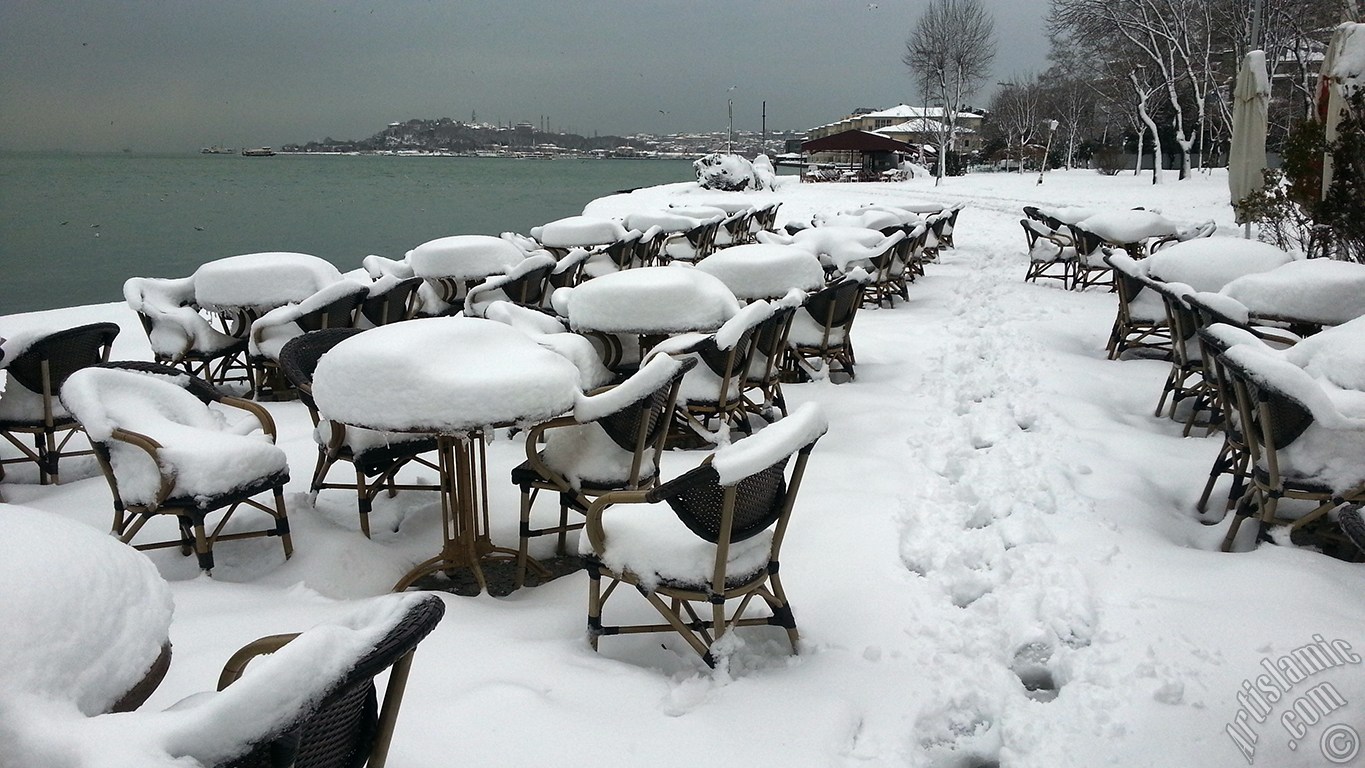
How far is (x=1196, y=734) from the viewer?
92.4 inches

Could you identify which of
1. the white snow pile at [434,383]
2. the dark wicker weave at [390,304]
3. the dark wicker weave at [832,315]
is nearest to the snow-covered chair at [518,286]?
the dark wicker weave at [390,304]

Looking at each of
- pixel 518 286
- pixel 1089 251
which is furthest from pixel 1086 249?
pixel 518 286

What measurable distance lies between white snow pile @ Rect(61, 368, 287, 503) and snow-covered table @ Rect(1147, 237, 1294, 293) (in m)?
5.66

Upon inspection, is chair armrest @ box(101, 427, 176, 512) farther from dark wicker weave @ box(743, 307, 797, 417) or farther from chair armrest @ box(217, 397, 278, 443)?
dark wicker weave @ box(743, 307, 797, 417)

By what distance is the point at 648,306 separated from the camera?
453 cm

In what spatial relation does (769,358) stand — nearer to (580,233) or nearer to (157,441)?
(157,441)

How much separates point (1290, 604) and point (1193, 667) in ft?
1.96

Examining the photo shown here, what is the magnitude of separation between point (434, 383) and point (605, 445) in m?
0.84

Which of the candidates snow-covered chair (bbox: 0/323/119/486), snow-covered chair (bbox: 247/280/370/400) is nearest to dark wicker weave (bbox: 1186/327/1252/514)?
snow-covered chair (bbox: 247/280/370/400)

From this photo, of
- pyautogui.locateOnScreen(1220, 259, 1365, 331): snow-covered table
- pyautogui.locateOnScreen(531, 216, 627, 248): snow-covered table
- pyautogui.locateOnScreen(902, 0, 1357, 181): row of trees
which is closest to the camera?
pyautogui.locateOnScreen(1220, 259, 1365, 331): snow-covered table

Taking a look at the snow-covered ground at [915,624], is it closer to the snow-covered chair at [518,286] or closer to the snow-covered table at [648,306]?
the snow-covered table at [648,306]

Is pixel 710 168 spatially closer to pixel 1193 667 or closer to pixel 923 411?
pixel 923 411

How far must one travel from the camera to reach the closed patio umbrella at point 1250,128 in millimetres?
9144

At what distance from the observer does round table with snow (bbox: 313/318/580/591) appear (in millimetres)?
2889
